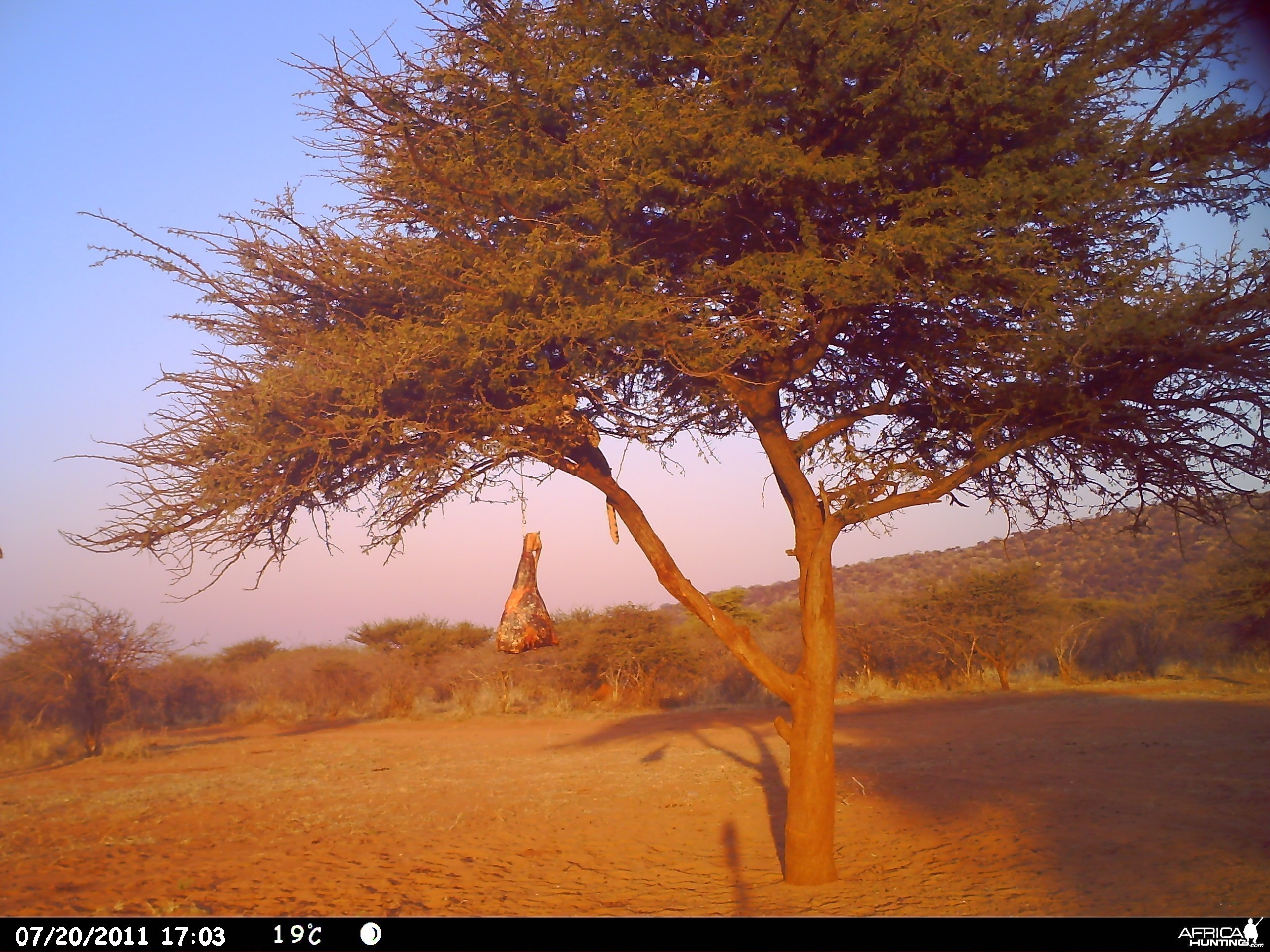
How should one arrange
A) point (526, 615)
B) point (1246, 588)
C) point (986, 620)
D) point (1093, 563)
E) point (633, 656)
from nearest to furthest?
1. point (526, 615)
2. point (1246, 588)
3. point (986, 620)
4. point (633, 656)
5. point (1093, 563)

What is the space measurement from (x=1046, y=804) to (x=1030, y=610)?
741 inches

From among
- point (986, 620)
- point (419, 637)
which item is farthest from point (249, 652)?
point (986, 620)

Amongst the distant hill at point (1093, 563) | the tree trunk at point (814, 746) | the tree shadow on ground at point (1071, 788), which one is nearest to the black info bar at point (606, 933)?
the tree shadow on ground at point (1071, 788)

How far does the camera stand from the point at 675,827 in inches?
416

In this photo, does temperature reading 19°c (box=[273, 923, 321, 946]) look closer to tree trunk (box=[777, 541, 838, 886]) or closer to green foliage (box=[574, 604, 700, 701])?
tree trunk (box=[777, 541, 838, 886])

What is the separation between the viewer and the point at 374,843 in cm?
997

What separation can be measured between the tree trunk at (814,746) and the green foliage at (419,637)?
2849cm

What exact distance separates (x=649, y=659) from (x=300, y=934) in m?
24.3

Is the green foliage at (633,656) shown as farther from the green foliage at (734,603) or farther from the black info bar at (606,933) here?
the black info bar at (606,933)

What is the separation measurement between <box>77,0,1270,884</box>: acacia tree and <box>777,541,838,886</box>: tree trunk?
29 millimetres

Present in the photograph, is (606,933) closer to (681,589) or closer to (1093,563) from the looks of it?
(681,589)

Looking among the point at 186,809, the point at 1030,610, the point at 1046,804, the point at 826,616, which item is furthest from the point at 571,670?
the point at 826,616

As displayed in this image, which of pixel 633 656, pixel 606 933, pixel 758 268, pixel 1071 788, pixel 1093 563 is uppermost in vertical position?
pixel 758 268

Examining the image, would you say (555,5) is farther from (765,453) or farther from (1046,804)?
(1046,804)
